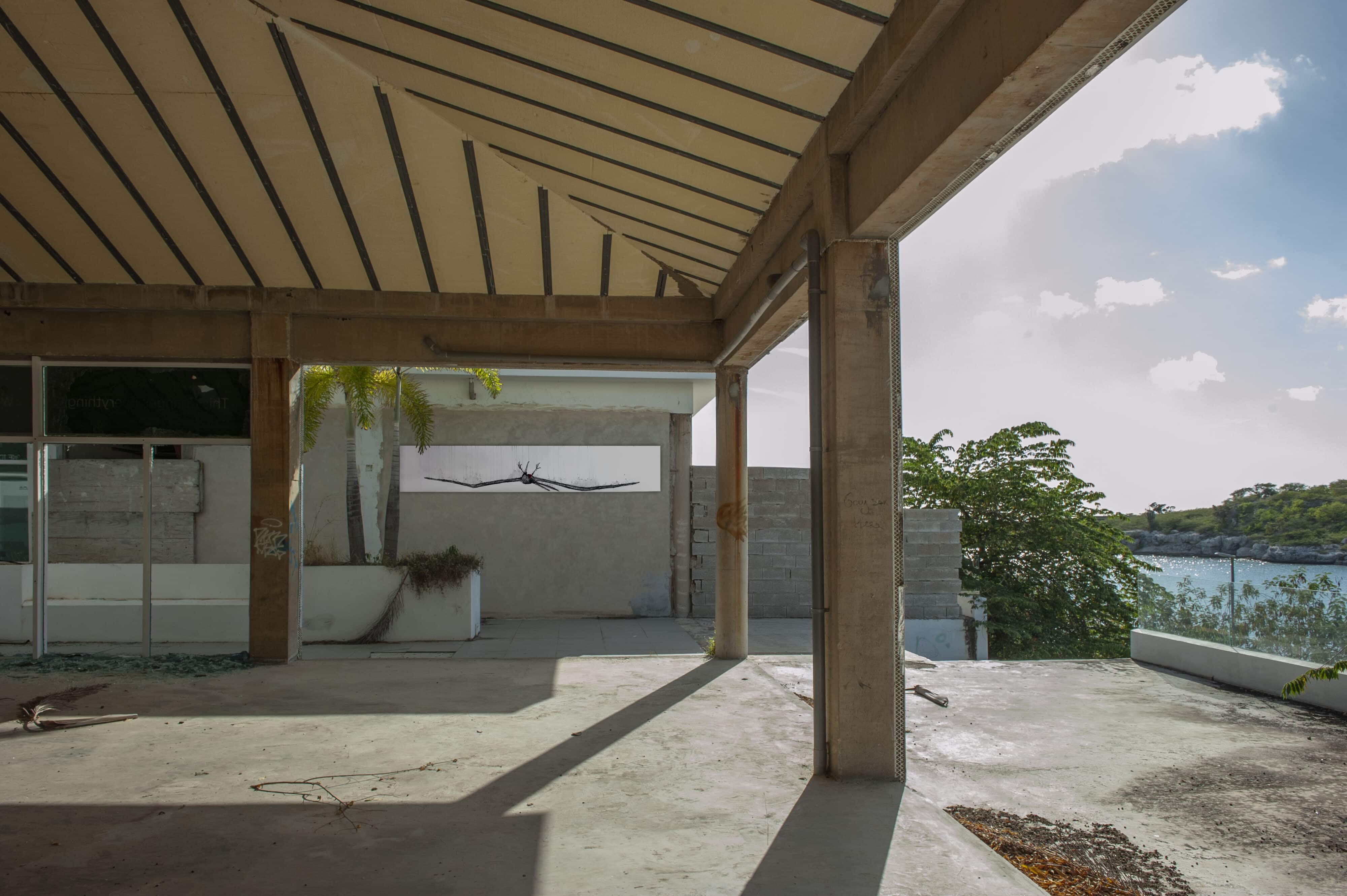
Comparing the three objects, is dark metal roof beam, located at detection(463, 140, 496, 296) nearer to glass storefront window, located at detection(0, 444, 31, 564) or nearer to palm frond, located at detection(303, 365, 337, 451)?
palm frond, located at detection(303, 365, 337, 451)

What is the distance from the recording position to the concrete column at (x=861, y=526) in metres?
5.41

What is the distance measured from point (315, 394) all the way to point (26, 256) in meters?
5.05

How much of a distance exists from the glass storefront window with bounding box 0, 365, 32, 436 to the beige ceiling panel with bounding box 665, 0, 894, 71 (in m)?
8.84

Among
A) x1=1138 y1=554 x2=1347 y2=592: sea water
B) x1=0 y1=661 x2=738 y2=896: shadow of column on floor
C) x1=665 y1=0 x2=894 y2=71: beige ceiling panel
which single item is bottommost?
x1=0 y1=661 x2=738 y2=896: shadow of column on floor

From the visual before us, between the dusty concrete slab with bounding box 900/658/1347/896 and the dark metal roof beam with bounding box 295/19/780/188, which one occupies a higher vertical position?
the dark metal roof beam with bounding box 295/19/780/188

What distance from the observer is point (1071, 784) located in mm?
5477

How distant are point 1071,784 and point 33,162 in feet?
30.3

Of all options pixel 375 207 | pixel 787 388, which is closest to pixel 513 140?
pixel 375 207

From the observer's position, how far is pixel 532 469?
15.5 m

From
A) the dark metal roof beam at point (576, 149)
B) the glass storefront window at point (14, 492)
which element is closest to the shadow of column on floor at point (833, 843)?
the dark metal roof beam at point (576, 149)

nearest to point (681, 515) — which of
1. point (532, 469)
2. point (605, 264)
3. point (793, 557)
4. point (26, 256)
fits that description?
point (793, 557)

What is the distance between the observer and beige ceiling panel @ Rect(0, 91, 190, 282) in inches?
274

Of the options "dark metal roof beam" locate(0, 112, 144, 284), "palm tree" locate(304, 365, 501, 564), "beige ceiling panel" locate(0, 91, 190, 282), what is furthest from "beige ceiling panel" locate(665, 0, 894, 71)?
"palm tree" locate(304, 365, 501, 564)

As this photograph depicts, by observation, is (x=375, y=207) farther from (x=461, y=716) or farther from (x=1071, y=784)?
(x=1071, y=784)
